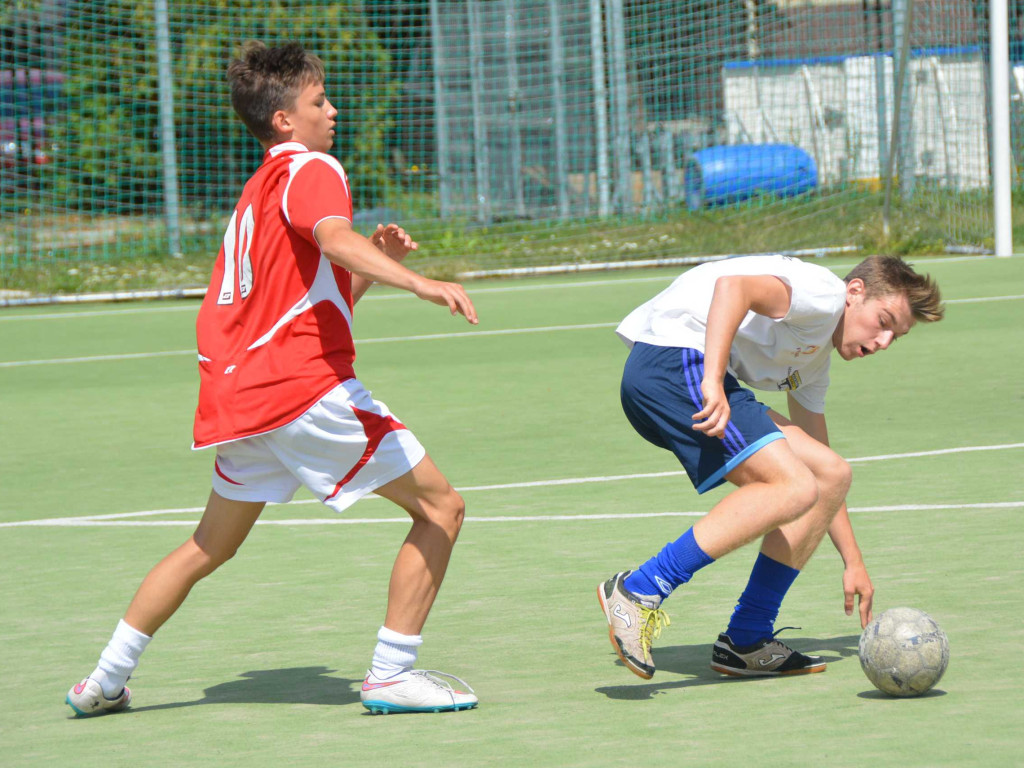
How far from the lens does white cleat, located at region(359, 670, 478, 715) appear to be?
4156 millimetres

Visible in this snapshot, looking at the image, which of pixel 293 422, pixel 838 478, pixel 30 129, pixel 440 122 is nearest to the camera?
pixel 293 422

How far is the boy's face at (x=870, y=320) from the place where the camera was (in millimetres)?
4422

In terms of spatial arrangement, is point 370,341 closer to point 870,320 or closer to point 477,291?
point 477,291

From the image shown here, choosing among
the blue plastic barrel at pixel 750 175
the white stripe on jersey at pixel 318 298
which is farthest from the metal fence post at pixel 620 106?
the white stripe on jersey at pixel 318 298

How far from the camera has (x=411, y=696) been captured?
416 centimetres

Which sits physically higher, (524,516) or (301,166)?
(301,166)

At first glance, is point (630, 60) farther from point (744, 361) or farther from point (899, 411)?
point (744, 361)

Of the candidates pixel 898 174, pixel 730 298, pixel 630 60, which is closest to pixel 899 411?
pixel 730 298

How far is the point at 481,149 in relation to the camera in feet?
70.0

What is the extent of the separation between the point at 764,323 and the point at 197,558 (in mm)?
1647

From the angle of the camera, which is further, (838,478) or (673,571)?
(838,478)

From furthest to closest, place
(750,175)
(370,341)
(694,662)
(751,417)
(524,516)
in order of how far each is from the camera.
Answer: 1. (750,175)
2. (370,341)
3. (524,516)
4. (694,662)
5. (751,417)

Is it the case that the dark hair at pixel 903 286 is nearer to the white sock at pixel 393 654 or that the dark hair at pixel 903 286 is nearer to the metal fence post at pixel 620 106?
the white sock at pixel 393 654

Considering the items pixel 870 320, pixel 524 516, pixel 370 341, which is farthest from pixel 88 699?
pixel 370 341
